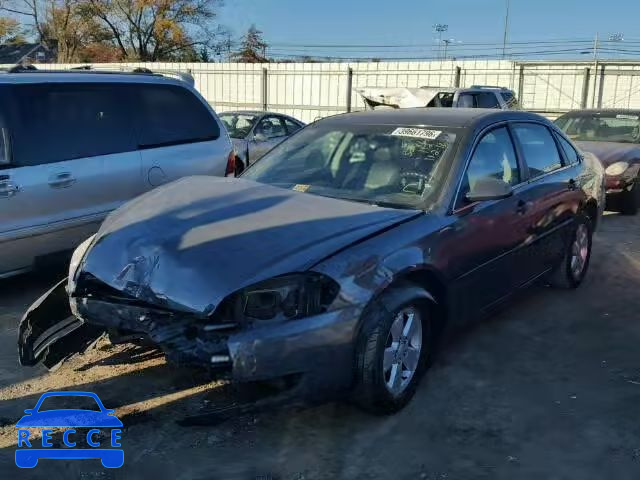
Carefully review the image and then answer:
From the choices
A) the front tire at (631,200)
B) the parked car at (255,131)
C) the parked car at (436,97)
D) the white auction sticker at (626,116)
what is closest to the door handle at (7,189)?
the parked car at (436,97)

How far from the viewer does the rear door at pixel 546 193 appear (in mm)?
4625

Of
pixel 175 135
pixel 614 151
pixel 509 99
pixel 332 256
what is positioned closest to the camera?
pixel 332 256

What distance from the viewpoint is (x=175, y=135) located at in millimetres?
6090

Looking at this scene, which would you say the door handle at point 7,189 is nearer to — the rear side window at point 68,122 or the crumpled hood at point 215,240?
the rear side window at point 68,122

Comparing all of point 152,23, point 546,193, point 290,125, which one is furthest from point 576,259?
point 152,23

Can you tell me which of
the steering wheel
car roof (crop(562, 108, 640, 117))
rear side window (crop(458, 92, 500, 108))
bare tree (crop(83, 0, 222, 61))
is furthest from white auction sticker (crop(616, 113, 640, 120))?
bare tree (crop(83, 0, 222, 61))

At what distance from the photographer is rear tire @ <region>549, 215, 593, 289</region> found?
17.9ft

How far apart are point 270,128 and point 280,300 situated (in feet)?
32.6

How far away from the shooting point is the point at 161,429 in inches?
126

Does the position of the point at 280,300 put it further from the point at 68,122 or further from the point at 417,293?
the point at 68,122

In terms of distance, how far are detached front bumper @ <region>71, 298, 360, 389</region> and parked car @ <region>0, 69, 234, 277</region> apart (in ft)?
7.32

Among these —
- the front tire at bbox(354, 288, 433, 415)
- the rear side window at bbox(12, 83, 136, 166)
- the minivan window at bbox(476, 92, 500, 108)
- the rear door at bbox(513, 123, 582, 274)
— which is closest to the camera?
the front tire at bbox(354, 288, 433, 415)

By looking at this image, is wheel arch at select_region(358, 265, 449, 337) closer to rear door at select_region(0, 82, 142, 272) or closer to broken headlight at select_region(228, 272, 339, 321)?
broken headlight at select_region(228, 272, 339, 321)

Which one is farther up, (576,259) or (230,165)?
(230,165)
